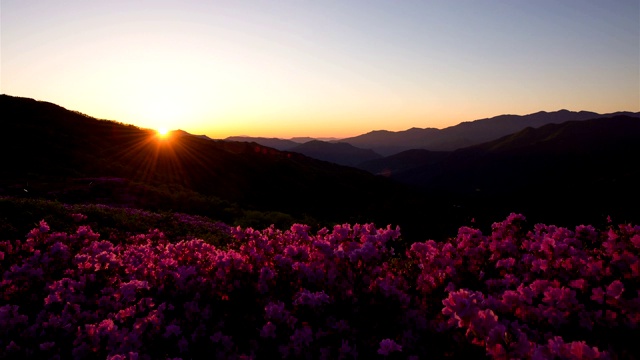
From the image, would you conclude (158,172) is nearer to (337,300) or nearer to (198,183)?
(198,183)

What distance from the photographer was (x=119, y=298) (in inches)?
178

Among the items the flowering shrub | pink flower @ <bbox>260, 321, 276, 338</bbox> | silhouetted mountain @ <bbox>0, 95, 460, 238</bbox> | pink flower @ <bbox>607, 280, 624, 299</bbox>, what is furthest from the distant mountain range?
pink flower @ <bbox>260, 321, 276, 338</bbox>

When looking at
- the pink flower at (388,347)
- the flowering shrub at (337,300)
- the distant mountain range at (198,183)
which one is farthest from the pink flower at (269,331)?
the distant mountain range at (198,183)

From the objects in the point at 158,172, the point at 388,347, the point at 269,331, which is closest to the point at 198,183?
the point at 158,172

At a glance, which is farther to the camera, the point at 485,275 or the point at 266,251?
the point at 266,251

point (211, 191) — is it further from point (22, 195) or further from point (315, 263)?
point (315, 263)

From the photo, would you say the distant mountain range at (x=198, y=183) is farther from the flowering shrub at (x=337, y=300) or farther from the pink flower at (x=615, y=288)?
the pink flower at (x=615, y=288)

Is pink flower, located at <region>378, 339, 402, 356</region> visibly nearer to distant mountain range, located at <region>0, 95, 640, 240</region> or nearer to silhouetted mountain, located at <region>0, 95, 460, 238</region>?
distant mountain range, located at <region>0, 95, 640, 240</region>

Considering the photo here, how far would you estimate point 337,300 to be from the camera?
4434 millimetres

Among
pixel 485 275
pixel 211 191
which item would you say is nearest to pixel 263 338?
pixel 485 275

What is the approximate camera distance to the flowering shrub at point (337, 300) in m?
3.50

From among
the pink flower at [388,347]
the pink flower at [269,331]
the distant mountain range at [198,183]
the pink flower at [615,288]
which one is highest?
the pink flower at [615,288]

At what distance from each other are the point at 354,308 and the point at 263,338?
3.17 feet

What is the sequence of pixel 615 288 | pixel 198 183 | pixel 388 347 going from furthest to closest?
pixel 198 183 < pixel 615 288 < pixel 388 347
